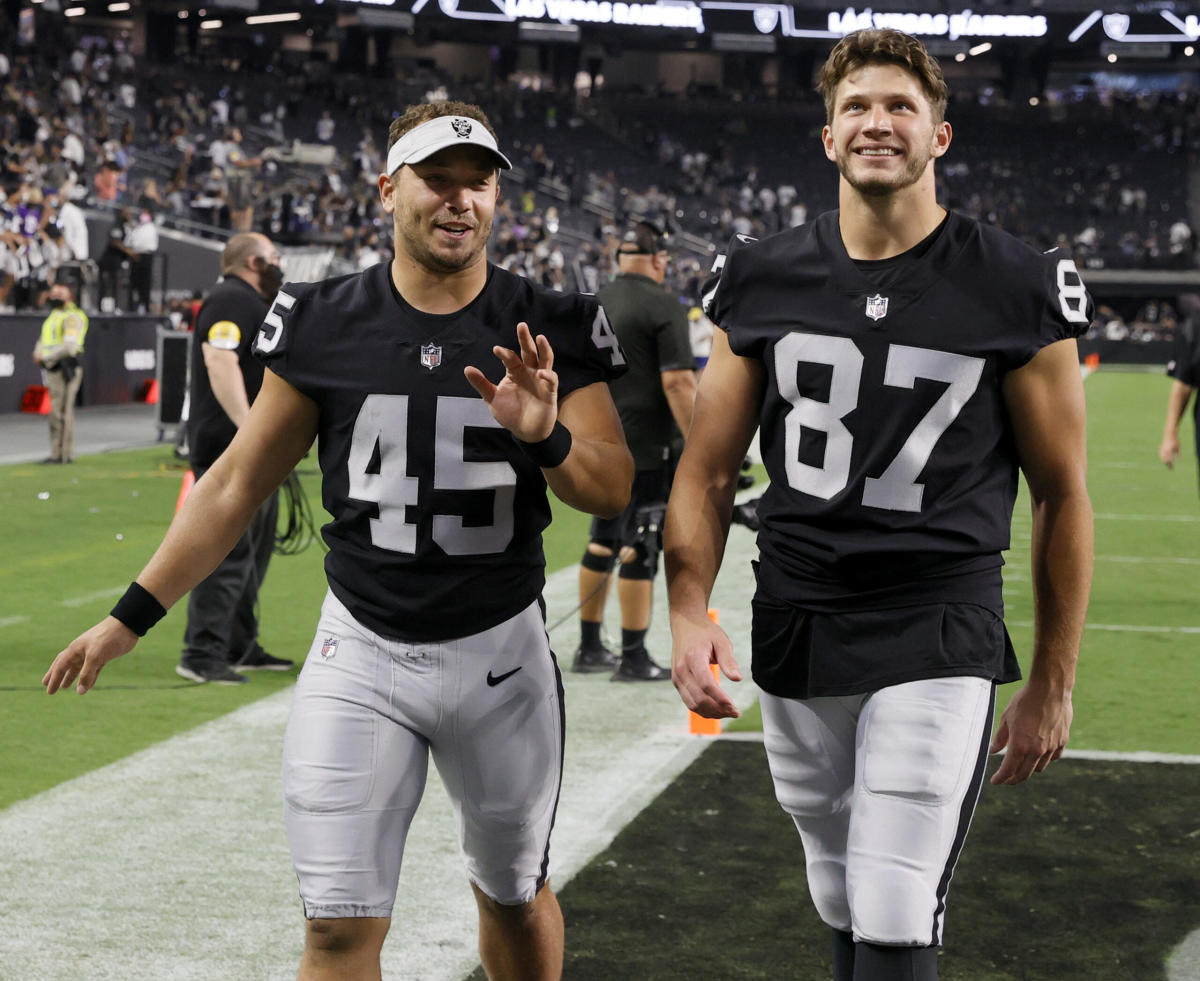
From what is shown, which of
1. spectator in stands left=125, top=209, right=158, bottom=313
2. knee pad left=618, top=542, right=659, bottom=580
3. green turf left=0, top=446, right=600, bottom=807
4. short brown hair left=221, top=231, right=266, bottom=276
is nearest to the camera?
green turf left=0, top=446, right=600, bottom=807

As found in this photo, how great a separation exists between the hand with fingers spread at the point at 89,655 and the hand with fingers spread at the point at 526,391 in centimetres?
94

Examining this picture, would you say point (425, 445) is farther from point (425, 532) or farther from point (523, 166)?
point (523, 166)

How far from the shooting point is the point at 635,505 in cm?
771

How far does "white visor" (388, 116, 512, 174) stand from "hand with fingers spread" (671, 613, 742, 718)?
985mm

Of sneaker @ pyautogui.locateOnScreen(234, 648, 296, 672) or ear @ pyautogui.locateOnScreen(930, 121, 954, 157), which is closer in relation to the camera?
ear @ pyautogui.locateOnScreen(930, 121, 954, 157)

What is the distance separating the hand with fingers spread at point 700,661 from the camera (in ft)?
10.1

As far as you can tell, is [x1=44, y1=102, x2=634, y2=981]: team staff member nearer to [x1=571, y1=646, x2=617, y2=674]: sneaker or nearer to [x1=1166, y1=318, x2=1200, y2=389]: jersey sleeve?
[x1=571, y1=646, x2=617, y2=674]: sneaker

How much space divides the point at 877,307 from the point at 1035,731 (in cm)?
89

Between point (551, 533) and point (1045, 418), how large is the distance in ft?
32.1

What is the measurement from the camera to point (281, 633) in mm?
8922

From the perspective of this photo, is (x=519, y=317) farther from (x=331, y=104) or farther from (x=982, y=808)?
(x=331, y=104)

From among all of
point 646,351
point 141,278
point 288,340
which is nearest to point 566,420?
point 288,340

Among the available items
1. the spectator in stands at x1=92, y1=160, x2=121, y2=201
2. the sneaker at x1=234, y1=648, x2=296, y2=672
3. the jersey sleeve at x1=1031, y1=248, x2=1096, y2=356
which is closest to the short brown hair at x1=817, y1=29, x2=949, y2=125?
the jersey sleeve at x1=1031, y1=248, x2=1096, y2=356

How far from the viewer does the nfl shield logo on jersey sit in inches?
122
